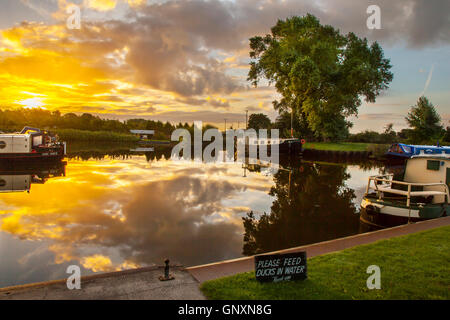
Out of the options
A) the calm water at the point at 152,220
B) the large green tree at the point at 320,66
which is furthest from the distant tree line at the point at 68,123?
the calm water at the point at 152,220

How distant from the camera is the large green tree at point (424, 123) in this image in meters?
45.9

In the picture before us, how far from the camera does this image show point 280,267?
6.01 meters

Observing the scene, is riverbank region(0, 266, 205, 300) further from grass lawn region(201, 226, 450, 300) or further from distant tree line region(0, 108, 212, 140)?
distant tree line region(0, 108, 212, 140)

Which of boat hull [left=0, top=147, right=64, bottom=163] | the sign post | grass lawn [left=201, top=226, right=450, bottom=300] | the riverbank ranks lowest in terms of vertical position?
grass lawn [left=201, top=226, right=450, bottom=300]

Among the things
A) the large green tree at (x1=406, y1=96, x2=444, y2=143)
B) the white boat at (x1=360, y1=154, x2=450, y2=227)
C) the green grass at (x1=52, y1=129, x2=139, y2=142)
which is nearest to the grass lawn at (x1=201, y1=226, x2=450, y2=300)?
the white boat at (x1=360, y1=154, x2=450, y2=227)

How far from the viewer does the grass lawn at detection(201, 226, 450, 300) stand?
552 centimetres

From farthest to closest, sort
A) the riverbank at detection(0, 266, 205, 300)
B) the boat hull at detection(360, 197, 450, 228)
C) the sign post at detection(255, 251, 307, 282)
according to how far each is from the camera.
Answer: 1. the boat hull at detection(360, 197, 450, 228)
2. the sign post at detection(255, 251, 307, 282)
3. the riverbank at detection(0, 266, 205, 300)

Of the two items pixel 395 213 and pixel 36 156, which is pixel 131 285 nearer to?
pixel 395 213

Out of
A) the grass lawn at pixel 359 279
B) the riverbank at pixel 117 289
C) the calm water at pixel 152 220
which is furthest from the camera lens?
the calm water at pixel 152 220

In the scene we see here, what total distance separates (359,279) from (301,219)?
6772 mm

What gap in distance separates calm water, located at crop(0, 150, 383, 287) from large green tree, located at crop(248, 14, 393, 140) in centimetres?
2936

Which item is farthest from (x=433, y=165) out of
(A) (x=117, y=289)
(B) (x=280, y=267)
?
(A) (x=117, y=289)

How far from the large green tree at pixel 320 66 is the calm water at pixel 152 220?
96.3 ft

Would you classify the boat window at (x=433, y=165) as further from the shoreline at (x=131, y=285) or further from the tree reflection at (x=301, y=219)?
the shoreline at (x=131, y=285)
